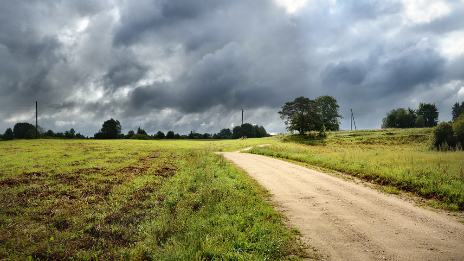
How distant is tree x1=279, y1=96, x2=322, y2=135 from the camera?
206ft

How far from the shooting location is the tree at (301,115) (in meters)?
62.8

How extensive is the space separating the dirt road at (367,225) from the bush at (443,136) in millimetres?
29032

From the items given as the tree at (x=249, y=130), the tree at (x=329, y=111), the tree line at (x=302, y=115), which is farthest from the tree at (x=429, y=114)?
the tree at (x=249, y=130)

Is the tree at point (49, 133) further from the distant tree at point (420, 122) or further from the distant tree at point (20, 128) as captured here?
the distant tree at point (420, 122)

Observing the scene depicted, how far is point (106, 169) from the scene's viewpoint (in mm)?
18016

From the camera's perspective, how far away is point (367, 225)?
7.27m

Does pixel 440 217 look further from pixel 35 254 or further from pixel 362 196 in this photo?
pixel 35 254

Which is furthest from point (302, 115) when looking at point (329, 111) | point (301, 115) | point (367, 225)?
point (367, 225)

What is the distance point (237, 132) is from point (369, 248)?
12096cm

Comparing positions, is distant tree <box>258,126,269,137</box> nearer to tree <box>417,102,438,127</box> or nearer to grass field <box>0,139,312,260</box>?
tree <box>417,102,438,127</box>

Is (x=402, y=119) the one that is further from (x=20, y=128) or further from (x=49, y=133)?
(x=20, y=128)

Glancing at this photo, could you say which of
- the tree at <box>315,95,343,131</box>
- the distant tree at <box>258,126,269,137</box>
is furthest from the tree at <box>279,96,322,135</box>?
the distant tree at <box>258,126,269,137</box>

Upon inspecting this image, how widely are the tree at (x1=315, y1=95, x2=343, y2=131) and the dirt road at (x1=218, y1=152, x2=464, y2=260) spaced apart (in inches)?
2887

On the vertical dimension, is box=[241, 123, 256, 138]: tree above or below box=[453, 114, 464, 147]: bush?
above
